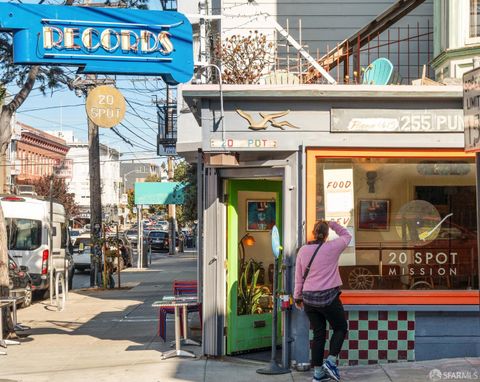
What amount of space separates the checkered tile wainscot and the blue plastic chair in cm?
288

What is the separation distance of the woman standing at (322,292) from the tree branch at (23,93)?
9993 mm

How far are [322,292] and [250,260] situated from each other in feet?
7.94

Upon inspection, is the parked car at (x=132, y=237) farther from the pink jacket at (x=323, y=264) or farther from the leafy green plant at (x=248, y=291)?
the pink jacket at (x=323, y=264)

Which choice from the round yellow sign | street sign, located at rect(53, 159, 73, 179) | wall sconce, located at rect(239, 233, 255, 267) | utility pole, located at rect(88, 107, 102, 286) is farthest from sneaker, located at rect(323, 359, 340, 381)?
street sign, located at rect(53, 159, 73, 179)

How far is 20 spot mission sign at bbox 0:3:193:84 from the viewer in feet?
30.2

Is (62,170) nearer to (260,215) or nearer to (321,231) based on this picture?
(260,215)

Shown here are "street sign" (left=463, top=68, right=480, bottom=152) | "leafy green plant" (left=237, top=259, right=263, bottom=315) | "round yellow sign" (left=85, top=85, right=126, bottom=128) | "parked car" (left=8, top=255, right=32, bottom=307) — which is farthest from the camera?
"parked car" (left=8, top=255, right=32, bottom=307)

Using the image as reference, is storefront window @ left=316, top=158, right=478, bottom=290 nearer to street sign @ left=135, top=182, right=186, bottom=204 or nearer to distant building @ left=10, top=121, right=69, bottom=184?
street sign @ left=135, top=182, right=186, bottom=204

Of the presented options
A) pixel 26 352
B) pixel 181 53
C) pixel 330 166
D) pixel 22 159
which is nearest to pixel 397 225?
pixel 330 166

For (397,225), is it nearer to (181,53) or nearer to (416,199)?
(416,199)

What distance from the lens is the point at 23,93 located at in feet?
55.3

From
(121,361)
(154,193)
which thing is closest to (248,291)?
(121,361)

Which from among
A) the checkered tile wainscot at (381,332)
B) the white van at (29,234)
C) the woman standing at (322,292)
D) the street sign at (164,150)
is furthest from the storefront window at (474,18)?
the street sign at (164,150)

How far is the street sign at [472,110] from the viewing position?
5.70m
